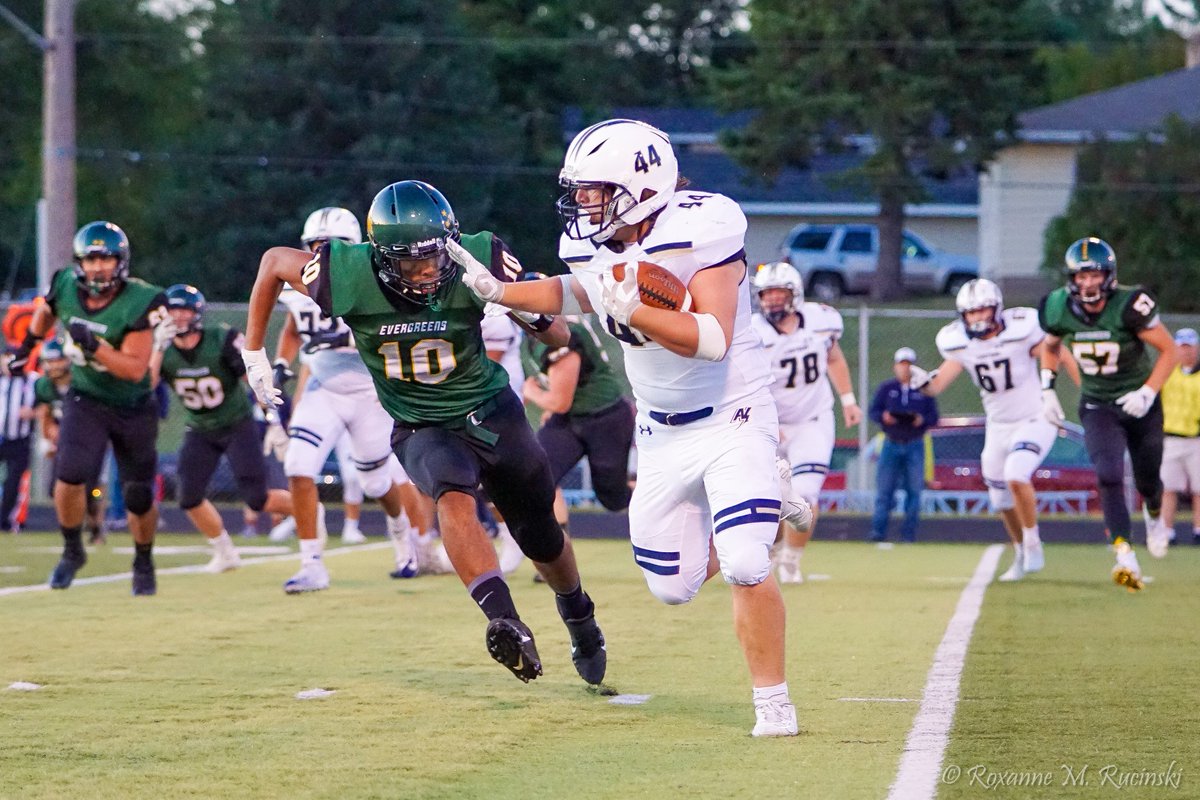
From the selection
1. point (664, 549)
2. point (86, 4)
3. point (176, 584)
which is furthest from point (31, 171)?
point (664, 549)

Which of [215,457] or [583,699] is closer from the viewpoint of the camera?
[583,699]

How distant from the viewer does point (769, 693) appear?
5.18 metres

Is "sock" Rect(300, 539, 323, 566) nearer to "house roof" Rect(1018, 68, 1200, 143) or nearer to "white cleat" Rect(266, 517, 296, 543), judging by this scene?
"white cleat" Rect(266, 517, 296, 543)

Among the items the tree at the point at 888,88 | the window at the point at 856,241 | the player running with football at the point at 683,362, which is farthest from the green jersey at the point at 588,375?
the window at the point at 856,241

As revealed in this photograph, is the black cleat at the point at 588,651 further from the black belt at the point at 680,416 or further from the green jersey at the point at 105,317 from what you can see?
the green jersey at the point at 105,317

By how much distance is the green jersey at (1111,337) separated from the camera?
33.3 ft

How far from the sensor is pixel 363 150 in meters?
31.6

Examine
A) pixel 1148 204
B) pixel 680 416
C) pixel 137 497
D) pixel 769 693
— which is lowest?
pixel 769 693

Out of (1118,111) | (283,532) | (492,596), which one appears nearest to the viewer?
(492,596)

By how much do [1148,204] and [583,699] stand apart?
24343 millimetres

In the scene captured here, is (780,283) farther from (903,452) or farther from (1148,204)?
(1148,204)

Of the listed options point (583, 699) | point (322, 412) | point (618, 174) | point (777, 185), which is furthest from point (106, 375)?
point (777, 185)

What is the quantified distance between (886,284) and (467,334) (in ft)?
86.4

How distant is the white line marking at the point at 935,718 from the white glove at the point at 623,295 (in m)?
1.44
